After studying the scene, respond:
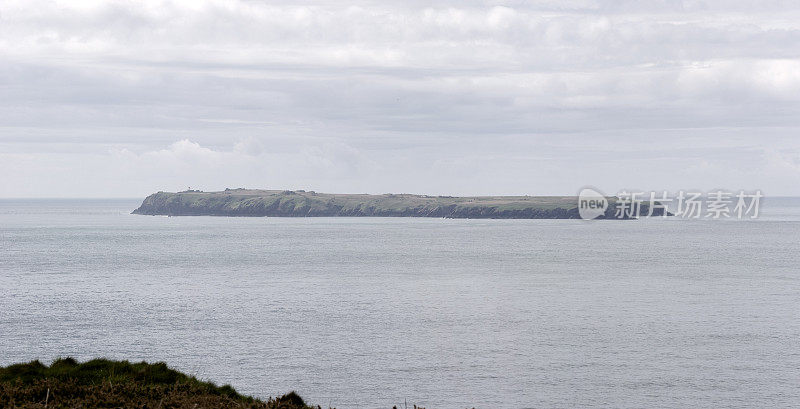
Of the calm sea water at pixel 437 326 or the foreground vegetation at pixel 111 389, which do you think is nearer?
the foreground vegetation at pixel 111 389

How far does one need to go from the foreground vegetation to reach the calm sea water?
75.2 feet

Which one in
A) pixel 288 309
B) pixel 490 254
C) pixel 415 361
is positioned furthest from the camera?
pixel 490 254

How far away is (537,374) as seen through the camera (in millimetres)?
55469

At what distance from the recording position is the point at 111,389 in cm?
2273

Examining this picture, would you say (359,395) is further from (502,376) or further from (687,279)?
(687,279)

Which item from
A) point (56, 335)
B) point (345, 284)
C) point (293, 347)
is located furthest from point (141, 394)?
point (345, 284)

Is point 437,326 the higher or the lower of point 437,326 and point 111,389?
the lower

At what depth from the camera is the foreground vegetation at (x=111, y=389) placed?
69.5 feet

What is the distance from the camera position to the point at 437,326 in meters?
73.8

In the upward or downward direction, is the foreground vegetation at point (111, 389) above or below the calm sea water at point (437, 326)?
above

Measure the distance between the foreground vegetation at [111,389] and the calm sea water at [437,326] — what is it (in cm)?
2293

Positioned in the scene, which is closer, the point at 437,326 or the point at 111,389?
the point at 111,389

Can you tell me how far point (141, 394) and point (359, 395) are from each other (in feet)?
92.3

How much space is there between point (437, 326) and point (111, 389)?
52645 mm
